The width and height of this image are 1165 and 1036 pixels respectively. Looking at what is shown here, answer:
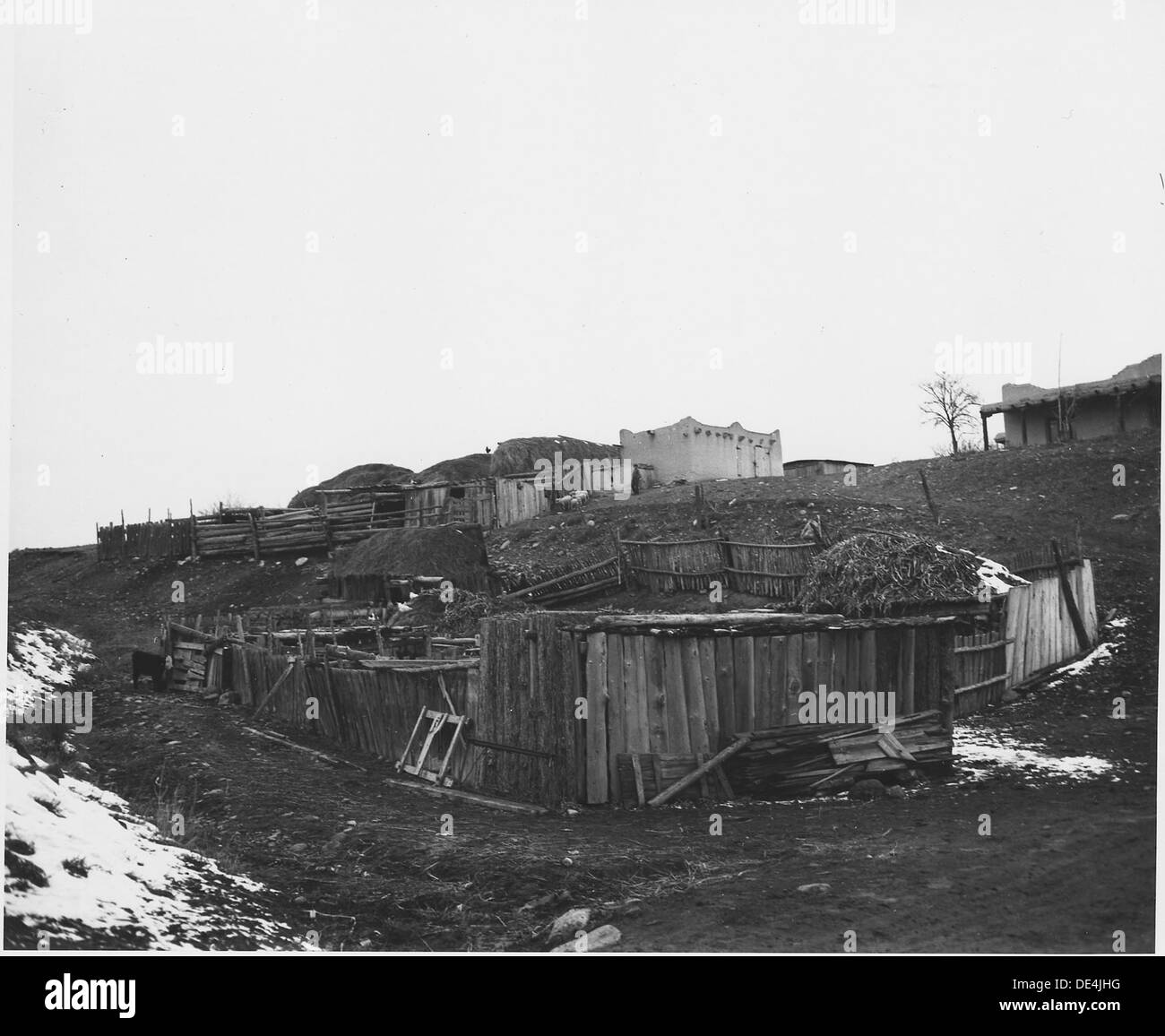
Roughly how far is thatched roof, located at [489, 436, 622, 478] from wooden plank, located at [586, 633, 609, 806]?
24.2 m

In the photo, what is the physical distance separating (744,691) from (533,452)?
24848mm

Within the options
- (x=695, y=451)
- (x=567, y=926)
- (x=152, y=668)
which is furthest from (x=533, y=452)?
(x=567, y=926)

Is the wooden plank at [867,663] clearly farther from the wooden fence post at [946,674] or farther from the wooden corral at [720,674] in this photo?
the wooden fence post at [946,674]

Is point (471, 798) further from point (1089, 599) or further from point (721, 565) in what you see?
point (721, 565)

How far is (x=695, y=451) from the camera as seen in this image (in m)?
32.4

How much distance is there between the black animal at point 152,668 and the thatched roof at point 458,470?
19.3 metres

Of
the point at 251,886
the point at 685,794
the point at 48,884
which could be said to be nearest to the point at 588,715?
the point at 685,794

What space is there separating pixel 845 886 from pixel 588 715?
8.50 feet

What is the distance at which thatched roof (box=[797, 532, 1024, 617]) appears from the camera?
10383 millimetres

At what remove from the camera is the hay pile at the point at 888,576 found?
10.4m

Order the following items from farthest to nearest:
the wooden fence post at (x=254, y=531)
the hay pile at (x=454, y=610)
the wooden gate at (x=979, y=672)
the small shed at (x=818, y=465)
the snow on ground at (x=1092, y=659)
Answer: the small shed at (x=818, y=465) → the wooden fence post at (x=254, y=531) → the hay pile at (x=454, y=610) → the snow on ground at (x=1092, y=659) → the wooden gate at (x=979, y=672)

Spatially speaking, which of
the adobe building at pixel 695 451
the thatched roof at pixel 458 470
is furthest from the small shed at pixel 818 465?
the thatched roof at pixel 458 470

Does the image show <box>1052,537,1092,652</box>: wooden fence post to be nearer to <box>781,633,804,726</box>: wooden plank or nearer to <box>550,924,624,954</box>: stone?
<box>781,633,804,726</box>: wooden plank

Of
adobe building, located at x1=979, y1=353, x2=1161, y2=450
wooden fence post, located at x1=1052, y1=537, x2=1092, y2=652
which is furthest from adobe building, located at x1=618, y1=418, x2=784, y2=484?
wooden fence post, located at x1=1052, y1=537, x2=1092, y2=652
